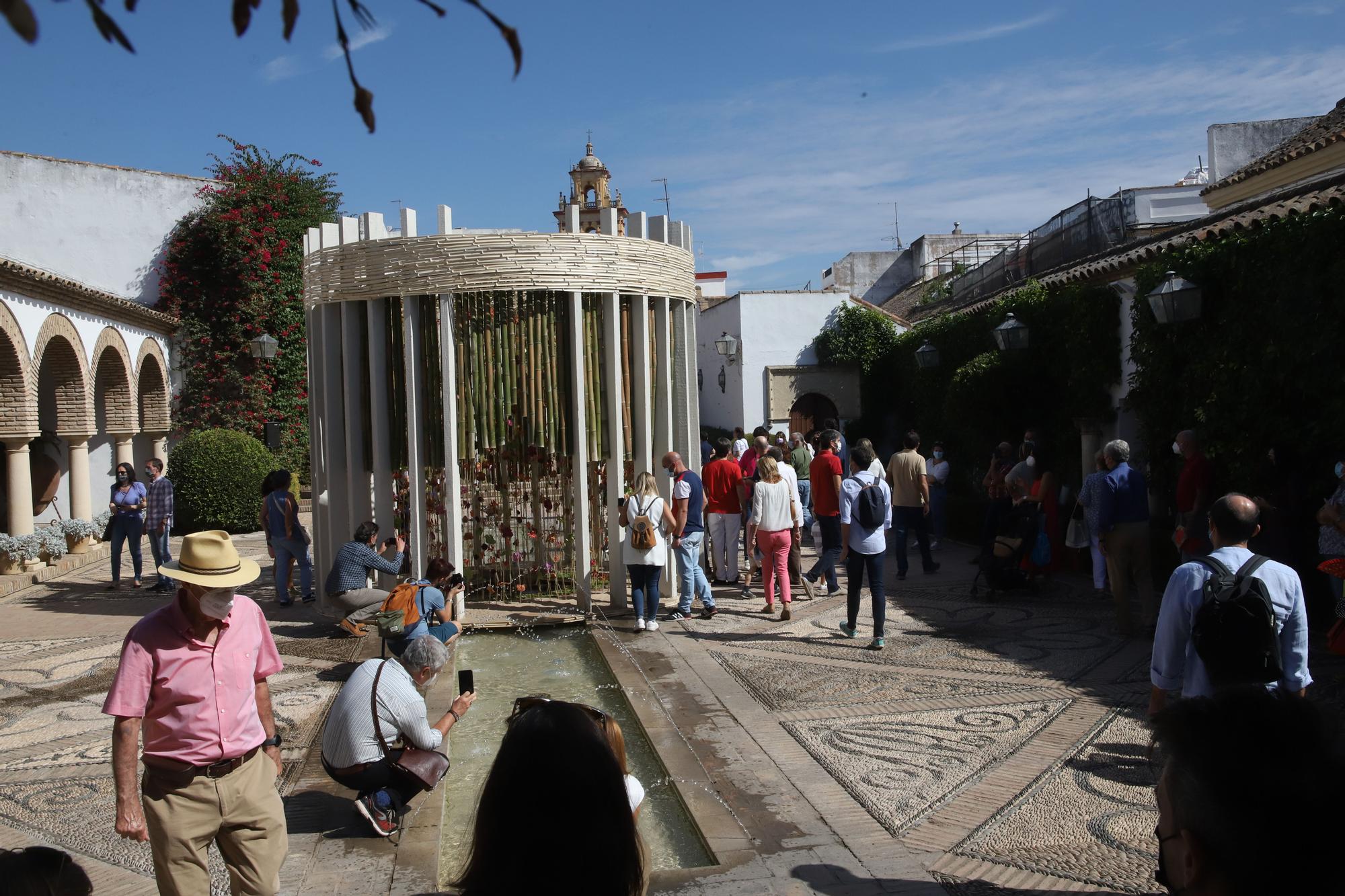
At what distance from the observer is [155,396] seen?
23.8 meters

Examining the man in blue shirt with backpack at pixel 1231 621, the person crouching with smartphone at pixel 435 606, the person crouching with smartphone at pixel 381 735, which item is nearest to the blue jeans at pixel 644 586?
the person crouching with smartphone at pixel 435 606

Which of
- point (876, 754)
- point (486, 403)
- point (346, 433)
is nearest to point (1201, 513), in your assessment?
point (876, 754)

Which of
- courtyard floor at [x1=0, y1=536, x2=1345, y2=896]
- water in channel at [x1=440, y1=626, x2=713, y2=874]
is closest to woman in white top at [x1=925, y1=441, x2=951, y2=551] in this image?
courtyard floor at [x1=0, y1=536, x2=1345, y2=896]

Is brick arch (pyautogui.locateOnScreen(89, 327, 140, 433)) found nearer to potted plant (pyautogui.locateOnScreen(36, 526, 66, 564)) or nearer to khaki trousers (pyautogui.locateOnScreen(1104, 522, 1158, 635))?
potted plant (pyautogui.locateOnScreen(36, 526, 66, 564))

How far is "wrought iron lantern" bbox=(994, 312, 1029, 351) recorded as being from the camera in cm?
1491

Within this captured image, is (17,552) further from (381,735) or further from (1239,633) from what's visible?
(1239,633)

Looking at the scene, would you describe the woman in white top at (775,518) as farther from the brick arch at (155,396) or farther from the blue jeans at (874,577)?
the brick arch at (155,396)

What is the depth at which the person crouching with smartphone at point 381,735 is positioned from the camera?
17.3 ft

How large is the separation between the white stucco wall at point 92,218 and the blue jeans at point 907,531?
18.7 m

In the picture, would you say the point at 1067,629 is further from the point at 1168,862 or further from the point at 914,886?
the point at 1168,862

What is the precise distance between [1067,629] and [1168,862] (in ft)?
26.0

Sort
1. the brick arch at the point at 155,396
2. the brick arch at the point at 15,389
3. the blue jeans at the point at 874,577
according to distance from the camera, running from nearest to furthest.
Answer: the blue jeans at the point at 874,577
the brick arch at the point at 15,389
the brick arch at the point at 155,396

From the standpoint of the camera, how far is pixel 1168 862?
202 centimetres

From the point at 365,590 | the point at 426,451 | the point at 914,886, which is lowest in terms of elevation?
the point at 914,886
